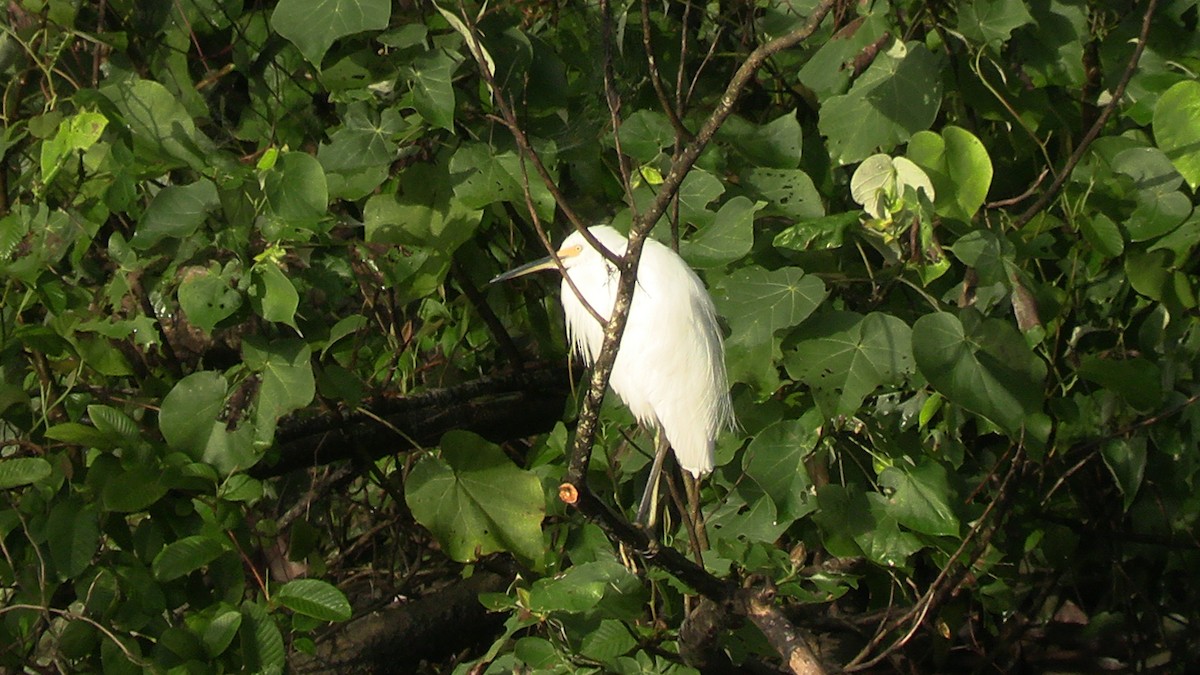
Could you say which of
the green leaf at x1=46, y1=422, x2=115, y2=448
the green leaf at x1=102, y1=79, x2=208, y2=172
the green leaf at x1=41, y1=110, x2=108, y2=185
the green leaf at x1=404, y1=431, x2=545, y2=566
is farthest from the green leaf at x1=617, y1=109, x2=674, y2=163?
the green leaf at x1=46, y1=422, x2=115, y2=448

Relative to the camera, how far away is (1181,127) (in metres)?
1.65

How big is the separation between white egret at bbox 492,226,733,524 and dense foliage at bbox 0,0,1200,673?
0.20 feet

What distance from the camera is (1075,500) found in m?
2.35

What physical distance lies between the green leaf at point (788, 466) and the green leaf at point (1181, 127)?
60 centimetres

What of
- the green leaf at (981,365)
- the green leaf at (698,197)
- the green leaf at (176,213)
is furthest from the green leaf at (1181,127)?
the green leaf at (176,213)

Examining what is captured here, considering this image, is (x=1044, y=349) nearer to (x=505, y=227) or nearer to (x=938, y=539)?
(x=938, y=539)

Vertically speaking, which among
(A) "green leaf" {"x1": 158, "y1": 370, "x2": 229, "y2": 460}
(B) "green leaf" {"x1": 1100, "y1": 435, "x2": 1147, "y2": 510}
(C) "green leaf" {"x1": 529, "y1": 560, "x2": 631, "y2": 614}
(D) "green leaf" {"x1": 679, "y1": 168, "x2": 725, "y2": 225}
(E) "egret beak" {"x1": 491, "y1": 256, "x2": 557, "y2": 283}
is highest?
(D) "green leaf" {"x1": 679, "y1": 168, "x2": 725, "y2": 225}

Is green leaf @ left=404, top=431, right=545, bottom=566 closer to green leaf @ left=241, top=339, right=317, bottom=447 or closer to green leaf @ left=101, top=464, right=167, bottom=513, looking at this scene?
green leaf @ left=241, top=339, right=317, bottom=447

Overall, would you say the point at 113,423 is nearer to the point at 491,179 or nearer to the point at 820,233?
the point at 491,179

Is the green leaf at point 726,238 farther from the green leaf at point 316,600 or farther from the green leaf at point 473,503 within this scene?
the green leaf at point 316,600

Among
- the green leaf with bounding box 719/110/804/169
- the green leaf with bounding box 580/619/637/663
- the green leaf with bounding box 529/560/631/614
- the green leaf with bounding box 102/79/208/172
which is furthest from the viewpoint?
the green leaf with bounding box 719/110/804/169

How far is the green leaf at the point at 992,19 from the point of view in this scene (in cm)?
171

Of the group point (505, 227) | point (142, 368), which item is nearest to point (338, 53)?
point (505, 227)

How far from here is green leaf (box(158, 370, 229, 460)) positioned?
168 cm
